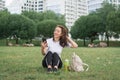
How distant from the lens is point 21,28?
229 ft

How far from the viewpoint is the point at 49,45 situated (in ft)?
33.2

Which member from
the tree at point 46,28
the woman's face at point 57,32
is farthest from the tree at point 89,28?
the woman's face at point 57,32

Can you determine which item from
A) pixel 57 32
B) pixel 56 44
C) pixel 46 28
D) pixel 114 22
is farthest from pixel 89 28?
pixel 57 32

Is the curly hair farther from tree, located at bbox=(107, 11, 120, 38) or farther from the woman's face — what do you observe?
tree, located at bbox=(107, 11, 120, 38)

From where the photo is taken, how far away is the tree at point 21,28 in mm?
68938

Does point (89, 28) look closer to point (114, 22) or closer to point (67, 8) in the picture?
point (114, 22)

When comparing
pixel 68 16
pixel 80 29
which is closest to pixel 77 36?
pixel 80 29

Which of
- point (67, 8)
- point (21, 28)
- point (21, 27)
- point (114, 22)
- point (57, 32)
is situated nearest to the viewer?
point (57, 32)

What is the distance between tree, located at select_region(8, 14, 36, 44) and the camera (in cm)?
6894

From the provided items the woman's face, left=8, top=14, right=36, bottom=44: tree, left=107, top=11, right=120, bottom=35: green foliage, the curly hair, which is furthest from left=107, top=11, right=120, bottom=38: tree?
the woman's face

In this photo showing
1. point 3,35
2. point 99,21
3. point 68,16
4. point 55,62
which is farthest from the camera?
point 68,16

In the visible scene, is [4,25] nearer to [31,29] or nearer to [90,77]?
[31,29]

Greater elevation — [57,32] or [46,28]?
[57,32]

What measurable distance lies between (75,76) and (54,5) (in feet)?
604
